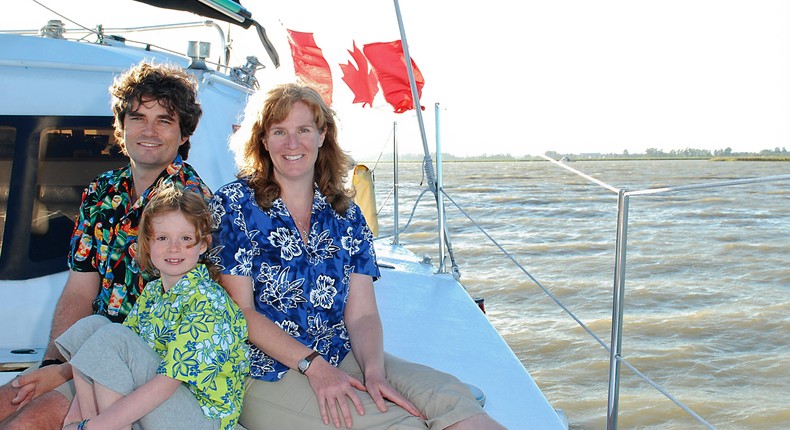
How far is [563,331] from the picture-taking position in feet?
23.4

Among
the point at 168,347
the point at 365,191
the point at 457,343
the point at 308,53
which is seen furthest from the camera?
the point at 308,53

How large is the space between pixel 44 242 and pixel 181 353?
4.41 feet

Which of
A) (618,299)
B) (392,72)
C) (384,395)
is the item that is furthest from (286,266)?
(392,72)

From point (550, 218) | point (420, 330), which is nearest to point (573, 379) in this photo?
point (420, 330)

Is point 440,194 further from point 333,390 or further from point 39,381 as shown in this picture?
point 39,381

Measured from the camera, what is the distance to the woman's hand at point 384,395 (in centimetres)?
205

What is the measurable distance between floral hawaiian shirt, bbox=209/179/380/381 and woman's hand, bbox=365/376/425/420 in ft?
0.78

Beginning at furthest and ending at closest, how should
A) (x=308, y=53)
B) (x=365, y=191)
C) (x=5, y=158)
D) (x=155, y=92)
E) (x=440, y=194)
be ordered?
(x=308, y=53) < (x=365, y=191) < (x=440, y=194) < (x=5, y=158) < (x=155, y=92)

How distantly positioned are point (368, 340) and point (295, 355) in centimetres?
25

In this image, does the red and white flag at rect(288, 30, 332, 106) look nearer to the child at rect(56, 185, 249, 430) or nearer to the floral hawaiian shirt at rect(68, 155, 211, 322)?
the floral hawaiian shirt at rect(68, 155, 211, 322)

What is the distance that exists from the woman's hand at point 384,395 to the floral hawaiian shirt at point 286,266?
0.78 ft

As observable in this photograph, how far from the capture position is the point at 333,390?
2.07 m

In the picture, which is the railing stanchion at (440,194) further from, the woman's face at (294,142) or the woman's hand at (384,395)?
the woman's hand at (384,395)

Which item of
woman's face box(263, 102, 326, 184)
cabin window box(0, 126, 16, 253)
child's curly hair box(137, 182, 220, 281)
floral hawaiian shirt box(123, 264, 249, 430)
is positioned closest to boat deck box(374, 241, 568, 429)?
floral hawaiian shirt box(123, 264, 249, 430)
